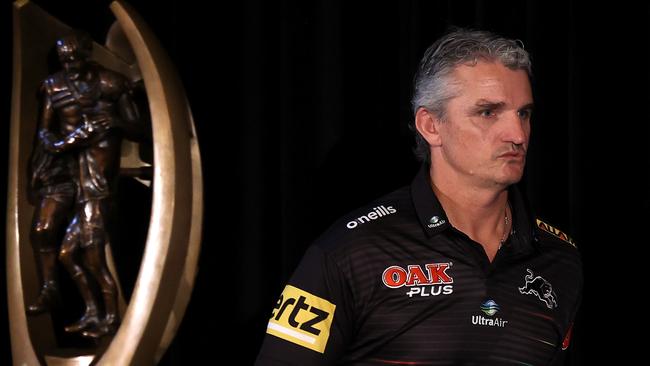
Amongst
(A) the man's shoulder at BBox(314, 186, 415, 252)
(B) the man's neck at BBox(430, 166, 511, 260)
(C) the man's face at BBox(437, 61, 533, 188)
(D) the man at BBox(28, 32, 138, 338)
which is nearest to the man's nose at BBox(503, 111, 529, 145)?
(C) the man's face at BBox(437, 61, 533, 188)

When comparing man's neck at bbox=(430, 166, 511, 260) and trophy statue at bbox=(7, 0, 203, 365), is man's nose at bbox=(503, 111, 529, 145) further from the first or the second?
trophy statue at bbox=(7, 0, 203, 365)

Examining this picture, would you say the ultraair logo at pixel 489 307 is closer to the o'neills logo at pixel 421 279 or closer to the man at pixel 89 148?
the o'neills logo at pixel 421 279

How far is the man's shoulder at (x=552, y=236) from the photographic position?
5.55 ft

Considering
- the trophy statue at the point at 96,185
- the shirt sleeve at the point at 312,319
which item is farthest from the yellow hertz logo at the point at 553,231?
the trophy statue at the point at 96,185

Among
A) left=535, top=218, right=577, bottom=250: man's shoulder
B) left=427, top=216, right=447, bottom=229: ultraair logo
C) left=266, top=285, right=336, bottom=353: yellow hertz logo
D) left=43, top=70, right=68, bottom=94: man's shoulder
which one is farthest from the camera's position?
left=43, top=70, right=68, bottom=94: man's shoulder

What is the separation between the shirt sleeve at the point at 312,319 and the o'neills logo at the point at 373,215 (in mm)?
96

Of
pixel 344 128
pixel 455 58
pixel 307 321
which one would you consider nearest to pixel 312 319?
pixel 307 321

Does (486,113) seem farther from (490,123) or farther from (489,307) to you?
(489,307)

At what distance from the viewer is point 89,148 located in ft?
6.46

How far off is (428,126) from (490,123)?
138mm

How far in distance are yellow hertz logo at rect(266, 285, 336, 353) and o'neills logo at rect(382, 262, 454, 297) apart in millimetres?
121

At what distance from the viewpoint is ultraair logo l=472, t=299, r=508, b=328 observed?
4.95 feet

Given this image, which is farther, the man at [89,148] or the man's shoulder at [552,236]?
the man at [89,148]

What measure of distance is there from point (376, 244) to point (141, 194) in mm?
889
